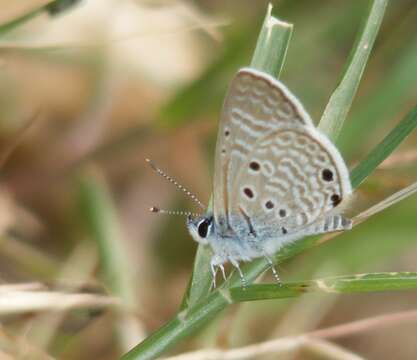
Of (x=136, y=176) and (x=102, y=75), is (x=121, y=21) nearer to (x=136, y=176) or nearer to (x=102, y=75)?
(x=102, y=75)

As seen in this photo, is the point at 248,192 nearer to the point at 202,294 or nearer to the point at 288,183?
the point at 288,183

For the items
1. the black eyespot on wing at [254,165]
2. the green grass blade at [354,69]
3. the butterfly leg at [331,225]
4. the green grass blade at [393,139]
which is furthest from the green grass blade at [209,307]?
the black eyespot on wing at [254,165]

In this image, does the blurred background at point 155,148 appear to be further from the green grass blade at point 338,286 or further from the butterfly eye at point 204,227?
the green grass blade at point 338,286

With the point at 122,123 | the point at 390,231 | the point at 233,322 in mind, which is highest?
the point at 122,123

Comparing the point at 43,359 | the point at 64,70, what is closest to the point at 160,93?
the point at 64,70

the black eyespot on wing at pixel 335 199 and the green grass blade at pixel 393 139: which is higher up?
the green grass blade at pixel 393 139

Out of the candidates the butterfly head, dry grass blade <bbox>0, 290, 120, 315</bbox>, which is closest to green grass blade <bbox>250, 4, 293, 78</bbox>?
the butterfly head

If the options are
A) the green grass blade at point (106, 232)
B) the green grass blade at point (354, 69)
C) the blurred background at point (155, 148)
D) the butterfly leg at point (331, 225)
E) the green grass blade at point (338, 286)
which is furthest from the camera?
the blurred background at point (155, 148)
